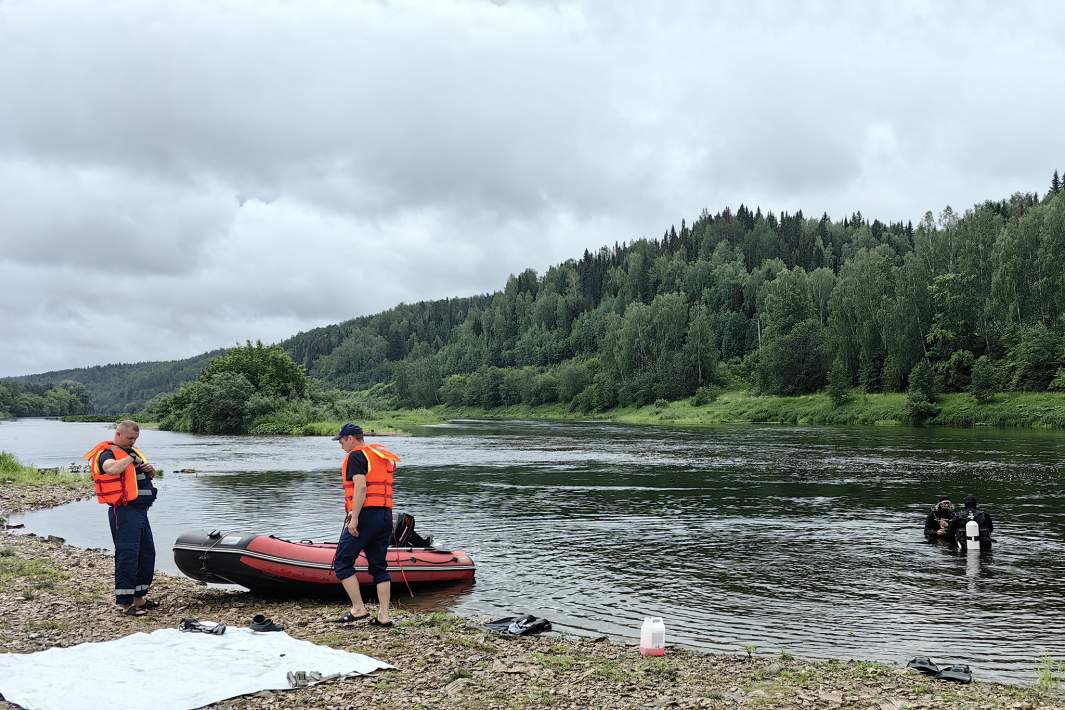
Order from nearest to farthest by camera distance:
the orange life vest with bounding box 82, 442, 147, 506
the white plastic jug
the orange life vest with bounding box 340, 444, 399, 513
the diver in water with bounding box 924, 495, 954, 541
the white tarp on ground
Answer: the white tarp on ground < the white plastic jug < the orange life vest with bounding box 340, 444, 399, 513 < the orange life vest with bounding box 82, 442, 147, 506 < the diver in water with bounding box 924, 495, 954, 541

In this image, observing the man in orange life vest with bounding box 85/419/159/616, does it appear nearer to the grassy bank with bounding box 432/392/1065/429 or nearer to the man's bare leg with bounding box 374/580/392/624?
the man's bare leg with bounding box 374/580/392/624

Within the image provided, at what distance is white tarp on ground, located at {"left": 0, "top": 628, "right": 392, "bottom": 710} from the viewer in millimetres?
7695

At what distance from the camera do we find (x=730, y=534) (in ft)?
71.2

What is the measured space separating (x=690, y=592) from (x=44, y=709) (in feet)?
37.0

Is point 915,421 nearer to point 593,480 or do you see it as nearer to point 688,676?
point 593,480

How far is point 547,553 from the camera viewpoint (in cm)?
1923

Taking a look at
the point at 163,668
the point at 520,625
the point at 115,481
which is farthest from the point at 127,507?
the point at 520,625

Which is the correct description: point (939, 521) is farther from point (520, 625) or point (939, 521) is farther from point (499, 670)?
point (499, 670)

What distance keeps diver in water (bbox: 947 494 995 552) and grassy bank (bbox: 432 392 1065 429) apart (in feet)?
183

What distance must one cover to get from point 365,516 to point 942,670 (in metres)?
8.08

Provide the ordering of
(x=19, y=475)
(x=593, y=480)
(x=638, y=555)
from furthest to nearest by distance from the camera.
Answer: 1. (x=593, y=480)
2. (x=19, y=475)
3. (x=638, y=555)

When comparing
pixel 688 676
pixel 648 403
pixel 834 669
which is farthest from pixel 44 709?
pixel 648 403

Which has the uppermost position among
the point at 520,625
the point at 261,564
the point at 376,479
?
the point at 376,479

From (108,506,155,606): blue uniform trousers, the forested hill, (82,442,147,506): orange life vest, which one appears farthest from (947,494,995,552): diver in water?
the forested hill
